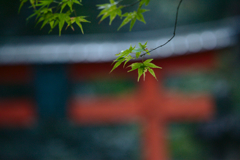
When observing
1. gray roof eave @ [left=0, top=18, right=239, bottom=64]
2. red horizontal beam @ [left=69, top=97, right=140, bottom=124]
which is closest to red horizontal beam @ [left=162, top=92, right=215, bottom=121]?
red horizontal beam @ [left=69, top=97, right=140, bottom=124]

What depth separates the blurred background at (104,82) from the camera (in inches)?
105

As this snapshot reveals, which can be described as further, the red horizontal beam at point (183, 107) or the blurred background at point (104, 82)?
the red horizontal beam at point (183, 107)

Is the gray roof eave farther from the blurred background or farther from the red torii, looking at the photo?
the red torii

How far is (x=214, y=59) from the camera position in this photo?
8.73 ft

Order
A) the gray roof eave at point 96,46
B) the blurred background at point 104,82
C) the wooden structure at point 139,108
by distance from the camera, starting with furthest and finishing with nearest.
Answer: the wooden structure at point 139,108 < the blurred background at point 104,82 < the gray roof eave at point 96,46

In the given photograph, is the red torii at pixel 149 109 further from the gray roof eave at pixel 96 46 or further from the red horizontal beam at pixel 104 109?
the gray roof eave at pixel 96 46

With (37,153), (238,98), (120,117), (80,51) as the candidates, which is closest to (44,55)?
(80,51)

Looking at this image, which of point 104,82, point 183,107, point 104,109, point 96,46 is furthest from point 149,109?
point 104,82

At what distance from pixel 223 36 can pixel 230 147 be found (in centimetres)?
220

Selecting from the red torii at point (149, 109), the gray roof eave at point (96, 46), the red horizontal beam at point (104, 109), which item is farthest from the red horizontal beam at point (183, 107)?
the gray roof eave at point (96, 46)

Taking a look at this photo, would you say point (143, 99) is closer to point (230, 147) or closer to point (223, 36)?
point (223, 36)

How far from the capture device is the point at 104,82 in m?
6.00

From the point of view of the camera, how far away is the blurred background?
8.74 ft

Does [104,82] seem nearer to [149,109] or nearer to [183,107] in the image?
[149,109]
